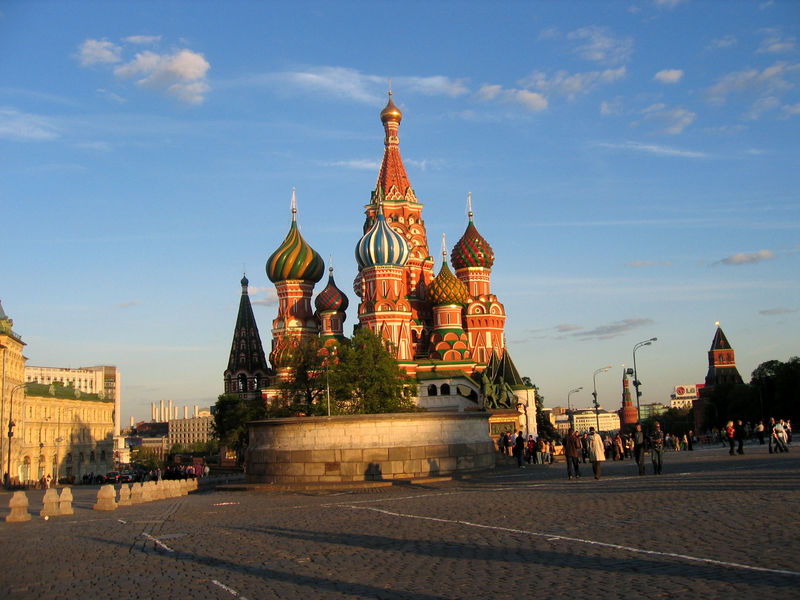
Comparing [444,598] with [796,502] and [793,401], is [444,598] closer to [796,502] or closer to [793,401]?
[796,502]

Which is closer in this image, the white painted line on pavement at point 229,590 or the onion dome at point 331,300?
the white painted line on pavement at point 229,590

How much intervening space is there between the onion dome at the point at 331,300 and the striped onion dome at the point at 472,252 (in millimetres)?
10650

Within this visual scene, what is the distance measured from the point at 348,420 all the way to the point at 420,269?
50.6 metres

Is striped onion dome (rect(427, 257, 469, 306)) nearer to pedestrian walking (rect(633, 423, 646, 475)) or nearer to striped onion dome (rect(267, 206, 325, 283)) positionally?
striped onion dome (rect(267, 206, 325, 283))

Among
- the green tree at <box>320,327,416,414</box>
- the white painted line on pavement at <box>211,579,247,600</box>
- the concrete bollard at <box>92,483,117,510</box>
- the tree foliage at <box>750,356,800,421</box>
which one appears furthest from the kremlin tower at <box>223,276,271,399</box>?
the white painted line on pavement at <box>211,579,247,600</box>

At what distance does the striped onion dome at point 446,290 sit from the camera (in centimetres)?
6850

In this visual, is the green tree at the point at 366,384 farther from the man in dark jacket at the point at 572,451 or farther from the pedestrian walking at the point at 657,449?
the pedestrian walking at the point at 657,449

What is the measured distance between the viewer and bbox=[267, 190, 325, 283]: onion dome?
72.1 meters

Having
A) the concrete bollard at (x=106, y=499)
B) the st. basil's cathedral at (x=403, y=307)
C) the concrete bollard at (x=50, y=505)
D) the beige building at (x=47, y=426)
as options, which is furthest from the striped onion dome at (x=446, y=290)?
the concrete bollard at (x=50, y=505)

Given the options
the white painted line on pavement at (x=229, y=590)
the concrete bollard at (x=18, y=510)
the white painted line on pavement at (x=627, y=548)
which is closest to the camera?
the white painted line on pavement at (x=627, y=548)

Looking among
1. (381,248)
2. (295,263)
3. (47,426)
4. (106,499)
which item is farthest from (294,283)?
(106,499)

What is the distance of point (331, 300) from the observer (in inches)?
2803

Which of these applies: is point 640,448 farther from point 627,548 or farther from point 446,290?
point 446,290

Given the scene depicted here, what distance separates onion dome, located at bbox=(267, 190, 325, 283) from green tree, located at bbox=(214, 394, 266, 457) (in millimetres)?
10790
